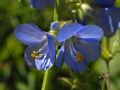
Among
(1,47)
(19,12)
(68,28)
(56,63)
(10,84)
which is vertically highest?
(68,28)

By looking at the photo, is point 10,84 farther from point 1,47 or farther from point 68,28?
point 68,28

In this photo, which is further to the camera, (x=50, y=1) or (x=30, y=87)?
(x=30, y=87)

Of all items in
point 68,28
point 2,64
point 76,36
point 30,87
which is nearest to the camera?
point 68,28

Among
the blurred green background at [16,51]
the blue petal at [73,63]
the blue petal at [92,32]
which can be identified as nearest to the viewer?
the blue petal at [92,32]

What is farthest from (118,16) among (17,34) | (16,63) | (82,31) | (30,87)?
(16,63)

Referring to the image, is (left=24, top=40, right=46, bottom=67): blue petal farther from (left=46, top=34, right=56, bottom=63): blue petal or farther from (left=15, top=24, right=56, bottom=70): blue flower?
(left=46, top=34, right=56, bottom=63): blue petal

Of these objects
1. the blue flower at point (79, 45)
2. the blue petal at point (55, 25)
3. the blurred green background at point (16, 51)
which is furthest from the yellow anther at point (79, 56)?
the blurred green background at point (16, 51)

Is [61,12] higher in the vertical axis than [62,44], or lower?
higher

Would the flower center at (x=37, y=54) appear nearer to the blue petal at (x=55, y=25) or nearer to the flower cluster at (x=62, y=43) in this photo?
the flower cluster at (x=62, y=43)
